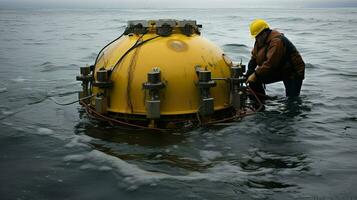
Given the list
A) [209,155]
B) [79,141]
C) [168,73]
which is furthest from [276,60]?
[79,141]

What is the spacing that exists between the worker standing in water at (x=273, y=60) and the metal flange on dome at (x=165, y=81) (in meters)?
0.88

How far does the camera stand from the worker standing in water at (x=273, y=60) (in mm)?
7355

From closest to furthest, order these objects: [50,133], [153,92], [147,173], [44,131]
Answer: [147,173], [153,92], [50,133], [44,131]

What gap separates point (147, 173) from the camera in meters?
5.05

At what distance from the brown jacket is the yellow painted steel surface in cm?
115

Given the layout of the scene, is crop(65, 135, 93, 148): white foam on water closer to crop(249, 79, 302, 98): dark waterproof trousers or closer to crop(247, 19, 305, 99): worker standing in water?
crop(247, 19, 305, 99): worker standing in water

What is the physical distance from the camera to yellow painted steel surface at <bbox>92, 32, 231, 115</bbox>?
6.10 meters

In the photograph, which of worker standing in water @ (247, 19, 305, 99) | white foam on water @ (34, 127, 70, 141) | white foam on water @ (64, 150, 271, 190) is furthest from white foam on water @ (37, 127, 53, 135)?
worker standing in water @ (247, 19, 305, 99)

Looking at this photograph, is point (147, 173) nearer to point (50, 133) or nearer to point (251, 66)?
point (50, 133)

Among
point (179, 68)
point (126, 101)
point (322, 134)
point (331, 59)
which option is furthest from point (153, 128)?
point (331, 59)

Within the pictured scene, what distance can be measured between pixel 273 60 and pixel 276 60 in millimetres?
64

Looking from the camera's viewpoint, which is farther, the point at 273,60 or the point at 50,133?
the point at 273,60

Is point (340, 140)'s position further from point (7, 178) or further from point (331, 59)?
point (331, 59)

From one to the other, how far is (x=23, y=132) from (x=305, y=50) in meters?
15.3
